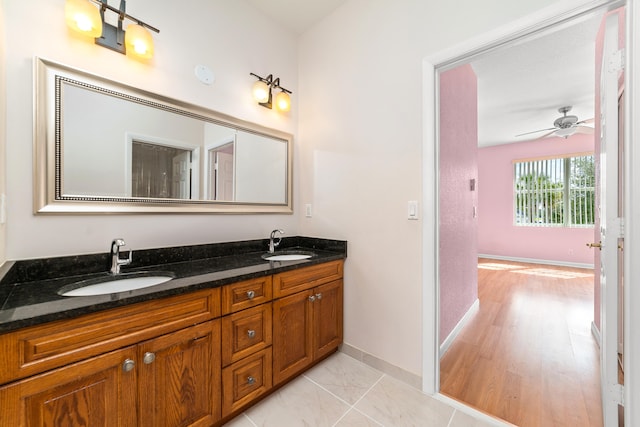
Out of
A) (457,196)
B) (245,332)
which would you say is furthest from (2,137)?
(457,196)

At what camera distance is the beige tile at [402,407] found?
1447mm

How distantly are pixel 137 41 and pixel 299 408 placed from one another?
2284mm

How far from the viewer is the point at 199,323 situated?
1246 millimetres

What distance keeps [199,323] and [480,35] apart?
2.12 metres

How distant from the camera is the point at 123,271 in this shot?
1.43 meters

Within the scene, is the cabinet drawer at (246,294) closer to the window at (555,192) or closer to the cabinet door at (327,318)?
the cabinet door at (327,318)

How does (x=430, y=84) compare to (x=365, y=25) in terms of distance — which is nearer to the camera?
(x=430, y=84)

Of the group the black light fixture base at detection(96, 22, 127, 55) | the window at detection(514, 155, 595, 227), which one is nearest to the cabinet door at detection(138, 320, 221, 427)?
the black light fixture base at detection(96, 22, 127, 55)

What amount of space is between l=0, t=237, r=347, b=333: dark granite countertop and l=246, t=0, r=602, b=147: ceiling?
6.28 feet

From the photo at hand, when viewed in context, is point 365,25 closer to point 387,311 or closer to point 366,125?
point 366,125

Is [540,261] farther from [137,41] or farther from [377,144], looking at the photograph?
[137,41]

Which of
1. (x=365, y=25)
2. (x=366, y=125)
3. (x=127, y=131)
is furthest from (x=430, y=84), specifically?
(x=127, y=131)

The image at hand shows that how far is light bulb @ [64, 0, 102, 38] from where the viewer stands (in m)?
1.30

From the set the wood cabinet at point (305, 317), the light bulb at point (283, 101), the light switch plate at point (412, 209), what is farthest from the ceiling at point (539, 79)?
the wood cabinet at point (305, 317)
